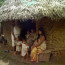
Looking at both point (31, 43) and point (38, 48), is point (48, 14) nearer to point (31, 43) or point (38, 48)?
point (38, 48)

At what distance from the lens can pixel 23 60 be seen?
18.1 feet

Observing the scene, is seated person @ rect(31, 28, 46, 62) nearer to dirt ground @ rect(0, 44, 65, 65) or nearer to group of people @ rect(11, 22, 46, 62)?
group of people @ rect(11, 22, 46, 62)

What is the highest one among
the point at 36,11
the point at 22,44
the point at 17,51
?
the point at 36,11

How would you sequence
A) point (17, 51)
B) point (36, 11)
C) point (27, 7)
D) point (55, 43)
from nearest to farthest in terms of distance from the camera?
point (36, 11)
point (27, 7)
point (55, 43)
point (17, 51)

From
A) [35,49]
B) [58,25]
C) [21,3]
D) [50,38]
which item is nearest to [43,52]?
[35,49]

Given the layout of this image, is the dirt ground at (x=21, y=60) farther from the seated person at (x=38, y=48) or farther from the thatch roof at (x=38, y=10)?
the thatch roof at (x=38, y=10)

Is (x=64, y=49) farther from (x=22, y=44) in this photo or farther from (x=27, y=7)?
(x=27, y=7)

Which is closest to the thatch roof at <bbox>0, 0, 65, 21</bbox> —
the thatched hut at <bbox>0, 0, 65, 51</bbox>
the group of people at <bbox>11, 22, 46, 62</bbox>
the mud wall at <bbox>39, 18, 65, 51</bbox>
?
the thatched hut at <bbox>0, 0, 65, 51</bbox>

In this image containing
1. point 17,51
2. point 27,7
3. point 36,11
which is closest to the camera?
point 36,11

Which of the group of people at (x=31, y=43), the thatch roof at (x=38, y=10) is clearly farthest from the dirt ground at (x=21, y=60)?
the thatch roof at (x=38, y=10)

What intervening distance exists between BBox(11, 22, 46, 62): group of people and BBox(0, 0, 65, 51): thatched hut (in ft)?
1.72

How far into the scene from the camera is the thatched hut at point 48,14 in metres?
4.91

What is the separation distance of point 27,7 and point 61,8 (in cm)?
163

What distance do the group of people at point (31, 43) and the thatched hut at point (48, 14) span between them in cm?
52
